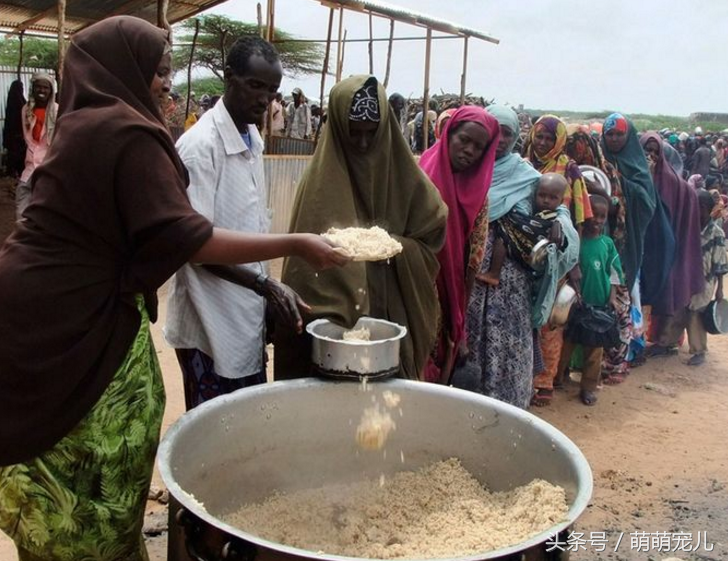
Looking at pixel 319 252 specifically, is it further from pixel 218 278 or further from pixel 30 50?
pixel 30 50

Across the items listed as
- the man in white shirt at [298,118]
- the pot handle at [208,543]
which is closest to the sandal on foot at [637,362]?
the pot handle at [208,543]

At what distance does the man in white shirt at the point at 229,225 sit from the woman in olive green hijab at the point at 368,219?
207mm

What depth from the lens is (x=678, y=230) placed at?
19.7 ft

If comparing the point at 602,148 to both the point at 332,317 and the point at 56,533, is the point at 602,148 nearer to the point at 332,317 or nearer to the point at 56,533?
the point at 332,317

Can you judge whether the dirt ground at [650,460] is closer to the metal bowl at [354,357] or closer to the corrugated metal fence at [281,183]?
the metal bowl at [354,357]

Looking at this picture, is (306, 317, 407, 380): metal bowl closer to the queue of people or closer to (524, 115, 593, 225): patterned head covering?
the queue of people

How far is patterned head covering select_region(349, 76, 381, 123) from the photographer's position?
2512 mm

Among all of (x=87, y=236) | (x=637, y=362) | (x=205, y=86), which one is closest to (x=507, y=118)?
(x=87, y=236)

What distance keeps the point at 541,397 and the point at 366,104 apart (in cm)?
309

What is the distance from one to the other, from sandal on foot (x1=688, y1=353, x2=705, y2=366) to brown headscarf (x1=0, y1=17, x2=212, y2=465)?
5.76m

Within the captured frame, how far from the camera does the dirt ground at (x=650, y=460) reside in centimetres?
328


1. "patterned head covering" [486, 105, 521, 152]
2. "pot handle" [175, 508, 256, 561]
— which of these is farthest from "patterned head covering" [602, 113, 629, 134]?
"pot handle" [175, 508, 256, 561]

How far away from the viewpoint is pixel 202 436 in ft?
6.53

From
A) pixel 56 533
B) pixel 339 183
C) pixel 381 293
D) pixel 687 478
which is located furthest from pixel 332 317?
pixel 687 478
